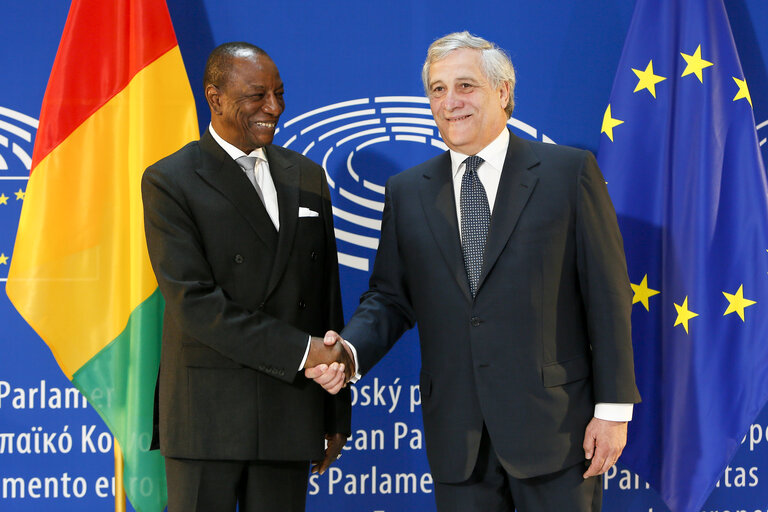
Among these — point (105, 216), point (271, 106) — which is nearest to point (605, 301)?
point (271, 106)

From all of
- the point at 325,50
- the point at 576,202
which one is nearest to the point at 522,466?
the point at 576,202

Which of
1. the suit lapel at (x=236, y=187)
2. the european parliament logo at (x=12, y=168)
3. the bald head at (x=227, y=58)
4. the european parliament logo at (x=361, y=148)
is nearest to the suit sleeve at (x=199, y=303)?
the suit lapel at (x=236, y=187)

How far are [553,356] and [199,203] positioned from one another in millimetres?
1080

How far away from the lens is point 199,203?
1.96m

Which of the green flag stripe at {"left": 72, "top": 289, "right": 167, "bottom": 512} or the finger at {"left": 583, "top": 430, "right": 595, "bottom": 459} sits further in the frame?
the green flag stripe at {"left": 72, "top": 289, "right": 167, "bottom": 512}

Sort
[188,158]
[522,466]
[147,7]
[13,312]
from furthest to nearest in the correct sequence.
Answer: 1. [13,312]
2. [147,7]
3. [188,158]
4. [522,466]

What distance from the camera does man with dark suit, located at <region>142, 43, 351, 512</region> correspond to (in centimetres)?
193

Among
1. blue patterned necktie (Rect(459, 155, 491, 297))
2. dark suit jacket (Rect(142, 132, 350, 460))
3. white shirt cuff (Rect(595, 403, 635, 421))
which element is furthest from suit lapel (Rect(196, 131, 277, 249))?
white shirt cuff (Rect(595, 403, 635, 421))

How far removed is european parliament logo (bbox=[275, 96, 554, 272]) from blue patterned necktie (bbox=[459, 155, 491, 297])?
0.92 meters

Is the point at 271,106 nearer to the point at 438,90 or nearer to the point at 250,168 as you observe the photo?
the point at 250,168

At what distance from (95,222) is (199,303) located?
2.97 ft

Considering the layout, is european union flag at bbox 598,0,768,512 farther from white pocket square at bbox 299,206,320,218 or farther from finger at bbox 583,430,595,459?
white pocket square at bbox 299,206,320,218

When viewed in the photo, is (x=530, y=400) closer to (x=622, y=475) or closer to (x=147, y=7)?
(x=622, y=475)

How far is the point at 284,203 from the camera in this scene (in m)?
2.06
